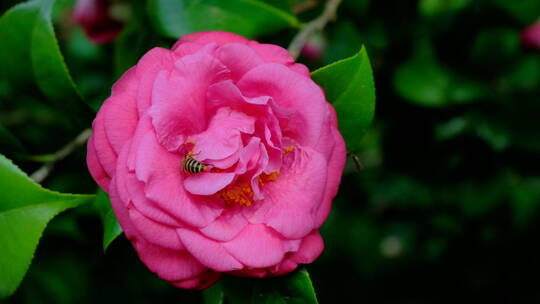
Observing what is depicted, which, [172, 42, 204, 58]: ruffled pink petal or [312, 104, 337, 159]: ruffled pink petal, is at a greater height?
[172, 42, 204, 58]: ruffled pink petal

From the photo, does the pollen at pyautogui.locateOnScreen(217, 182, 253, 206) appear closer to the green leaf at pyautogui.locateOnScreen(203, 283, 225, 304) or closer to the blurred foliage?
the green leaf at pyautogui.locateOnScreen(203, 283, 225, 304)

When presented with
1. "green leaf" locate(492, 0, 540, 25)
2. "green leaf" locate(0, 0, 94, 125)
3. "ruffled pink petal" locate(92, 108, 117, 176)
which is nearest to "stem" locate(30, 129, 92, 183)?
"green leaf" locate(0, 0, 94, 125)

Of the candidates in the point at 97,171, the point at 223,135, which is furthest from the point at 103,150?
the point at 223,135

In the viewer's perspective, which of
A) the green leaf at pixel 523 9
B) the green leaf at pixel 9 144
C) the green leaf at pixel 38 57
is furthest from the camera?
the green leaf at pixel 523 9

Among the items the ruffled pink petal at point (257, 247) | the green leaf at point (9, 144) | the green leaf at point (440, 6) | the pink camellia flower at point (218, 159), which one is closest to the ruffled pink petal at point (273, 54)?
the pink camellia flower at point (218, 159)

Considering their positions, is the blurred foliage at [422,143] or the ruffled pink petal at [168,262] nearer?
→ the ruffled pink petal at [168,262]

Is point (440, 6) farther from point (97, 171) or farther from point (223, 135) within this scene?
point (97, 171)

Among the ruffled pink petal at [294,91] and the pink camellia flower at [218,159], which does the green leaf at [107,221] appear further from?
the ruffled pink petal at [294,91]
